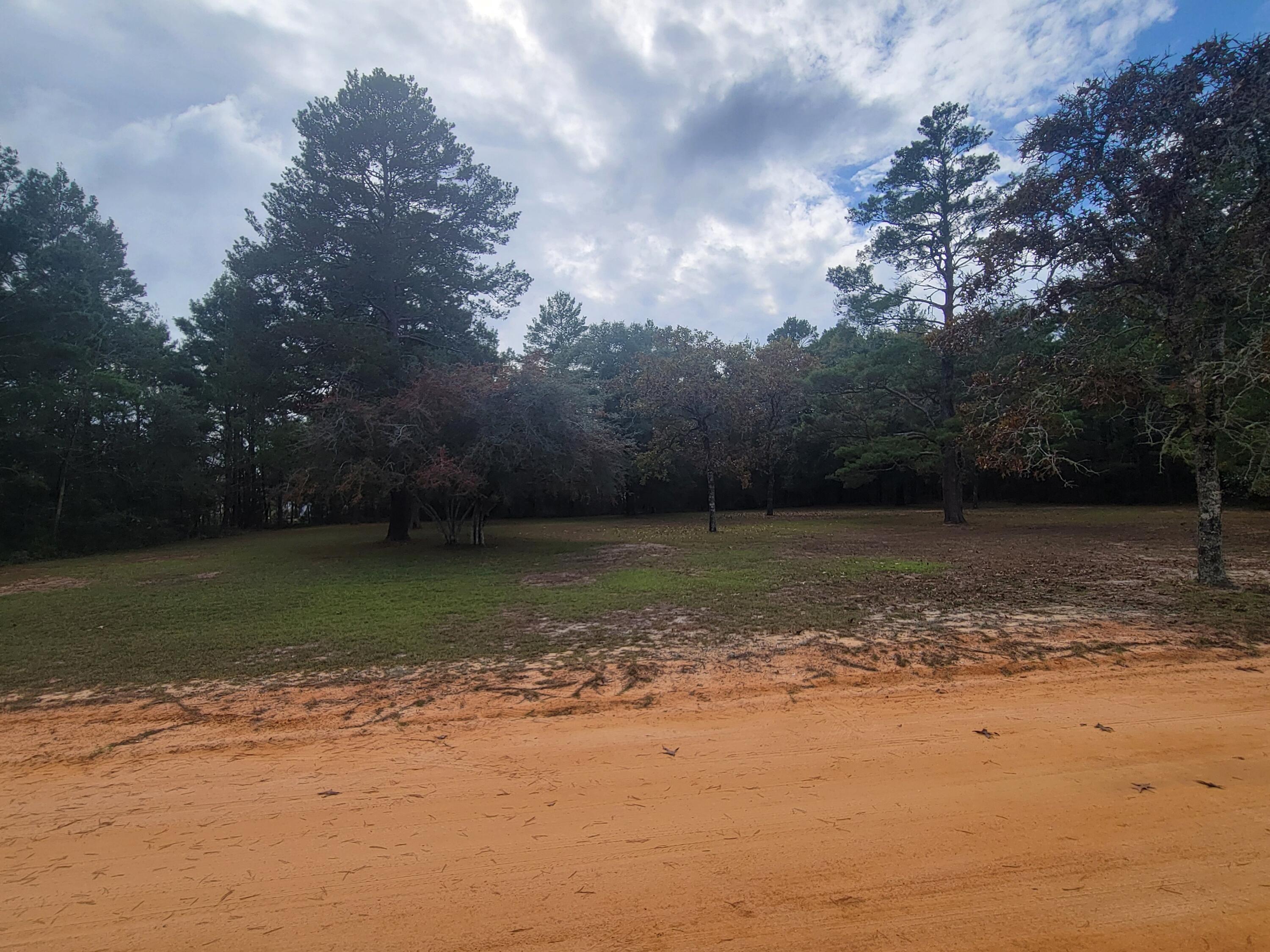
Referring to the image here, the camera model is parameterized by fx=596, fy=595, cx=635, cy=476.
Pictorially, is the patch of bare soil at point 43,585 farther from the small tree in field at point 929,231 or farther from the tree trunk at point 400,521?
the small tree in field at point 929,231

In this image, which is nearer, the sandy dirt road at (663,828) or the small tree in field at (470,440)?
the sandy dirt road at (663,828)

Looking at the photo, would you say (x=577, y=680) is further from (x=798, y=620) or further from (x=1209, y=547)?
(x=1209, y=547)

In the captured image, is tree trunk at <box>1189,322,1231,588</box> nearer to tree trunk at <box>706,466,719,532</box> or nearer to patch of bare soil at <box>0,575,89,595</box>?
tree trunk at <box>706,466,719,532</box>

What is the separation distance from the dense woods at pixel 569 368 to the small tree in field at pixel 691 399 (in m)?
0.09

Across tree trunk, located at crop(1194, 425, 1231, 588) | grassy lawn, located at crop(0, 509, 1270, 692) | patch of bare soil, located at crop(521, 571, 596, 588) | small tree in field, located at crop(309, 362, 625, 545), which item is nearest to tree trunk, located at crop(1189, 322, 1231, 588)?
tree trunk, located at crop(1194, 425, 1231, 588)

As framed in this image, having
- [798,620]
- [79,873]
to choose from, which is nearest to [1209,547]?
[798,620]

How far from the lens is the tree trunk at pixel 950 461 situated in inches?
765

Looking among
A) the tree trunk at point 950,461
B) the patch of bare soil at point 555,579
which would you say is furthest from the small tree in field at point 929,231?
the patch of bare soil at point 555,579

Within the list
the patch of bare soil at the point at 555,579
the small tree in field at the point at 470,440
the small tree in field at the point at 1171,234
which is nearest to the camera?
the small tree in field at the point at 1171,234

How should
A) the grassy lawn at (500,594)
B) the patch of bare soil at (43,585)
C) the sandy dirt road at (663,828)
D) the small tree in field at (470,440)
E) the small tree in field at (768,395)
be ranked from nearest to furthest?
the sandy dirt road at (663,828) → the grassy lawn at (500,594) → the patch of bare soil at (43,585) → the small tree in field at (470,440) → the small tree in field at (768,395)

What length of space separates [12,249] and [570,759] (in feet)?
66.0

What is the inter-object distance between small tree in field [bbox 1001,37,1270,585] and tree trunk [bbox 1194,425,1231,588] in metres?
0.02

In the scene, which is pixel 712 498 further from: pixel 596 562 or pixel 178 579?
pixel 178 579

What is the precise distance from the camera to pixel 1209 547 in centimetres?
766
